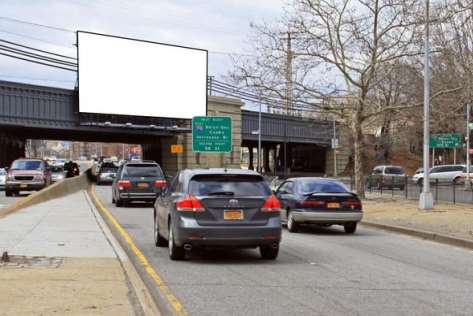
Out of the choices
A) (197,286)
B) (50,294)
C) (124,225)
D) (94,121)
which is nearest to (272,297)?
(197,286)

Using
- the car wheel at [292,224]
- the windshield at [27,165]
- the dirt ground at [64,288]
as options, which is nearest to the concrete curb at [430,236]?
the car wheel at [292,224]

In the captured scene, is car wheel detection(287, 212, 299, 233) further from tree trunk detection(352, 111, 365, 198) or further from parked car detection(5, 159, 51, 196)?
parked car detection(5, 159, 51, 196)

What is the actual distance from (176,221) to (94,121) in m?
42.9

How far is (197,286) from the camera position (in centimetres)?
935

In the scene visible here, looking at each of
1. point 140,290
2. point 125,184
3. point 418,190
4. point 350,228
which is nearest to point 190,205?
point 140,290

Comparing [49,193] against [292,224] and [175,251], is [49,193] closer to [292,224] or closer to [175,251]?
[292,224]

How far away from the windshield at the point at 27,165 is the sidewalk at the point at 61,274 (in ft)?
66.1

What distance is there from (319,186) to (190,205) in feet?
23.8

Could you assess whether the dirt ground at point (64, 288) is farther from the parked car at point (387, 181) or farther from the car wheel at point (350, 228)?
the parked car at point (387, 181)

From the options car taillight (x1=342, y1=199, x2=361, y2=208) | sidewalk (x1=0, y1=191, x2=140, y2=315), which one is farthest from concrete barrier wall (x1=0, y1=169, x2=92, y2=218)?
car taillight (x1=342, y1=199, x2=361, y2=208)

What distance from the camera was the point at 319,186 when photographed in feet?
59.3

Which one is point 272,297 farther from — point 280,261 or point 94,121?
point 94,121

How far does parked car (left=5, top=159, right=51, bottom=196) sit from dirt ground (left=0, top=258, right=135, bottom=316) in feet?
83.7

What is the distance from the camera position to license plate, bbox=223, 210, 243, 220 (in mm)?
11453
